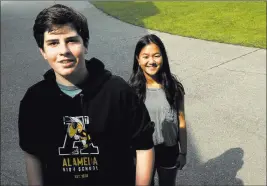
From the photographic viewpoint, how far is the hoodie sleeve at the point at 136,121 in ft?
5.30

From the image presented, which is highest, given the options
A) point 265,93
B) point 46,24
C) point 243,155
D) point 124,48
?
point 46,24

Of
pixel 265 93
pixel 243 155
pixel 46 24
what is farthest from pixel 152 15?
pixel 46 24

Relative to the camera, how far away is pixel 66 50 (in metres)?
1.57

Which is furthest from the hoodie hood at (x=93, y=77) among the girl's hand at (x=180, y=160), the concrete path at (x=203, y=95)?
the concrete path at (x=203, y=95)

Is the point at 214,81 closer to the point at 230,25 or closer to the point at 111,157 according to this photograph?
the point at 230,25

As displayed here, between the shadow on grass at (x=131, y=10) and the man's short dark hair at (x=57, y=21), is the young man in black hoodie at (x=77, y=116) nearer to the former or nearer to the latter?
the man's short dark hair at (x=57, y=21)

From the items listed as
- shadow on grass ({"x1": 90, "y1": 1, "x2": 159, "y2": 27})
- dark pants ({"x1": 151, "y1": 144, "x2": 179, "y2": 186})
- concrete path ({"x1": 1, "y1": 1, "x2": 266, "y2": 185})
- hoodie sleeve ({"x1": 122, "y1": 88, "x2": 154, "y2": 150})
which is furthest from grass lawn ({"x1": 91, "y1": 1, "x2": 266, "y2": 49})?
hoodie sleeve ({"x1": 122, "y1": 88, "x2": 154, "y2": 150})

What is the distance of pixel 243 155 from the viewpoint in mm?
4168

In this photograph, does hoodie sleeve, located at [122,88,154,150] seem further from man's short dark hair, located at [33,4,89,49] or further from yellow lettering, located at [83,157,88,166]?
man's short dark hair, located at [33,4,89,49]

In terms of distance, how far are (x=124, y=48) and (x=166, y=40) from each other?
43.1 inches

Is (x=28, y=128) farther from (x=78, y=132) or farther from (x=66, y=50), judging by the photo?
(x=66, y=50)

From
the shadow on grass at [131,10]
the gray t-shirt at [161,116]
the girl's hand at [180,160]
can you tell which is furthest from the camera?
the shadow on grass at [131,10]

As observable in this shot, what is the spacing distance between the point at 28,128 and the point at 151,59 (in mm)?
1226

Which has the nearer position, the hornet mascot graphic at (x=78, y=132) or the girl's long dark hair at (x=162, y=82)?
the hornet mascot graphic at (x=78, y=132)
